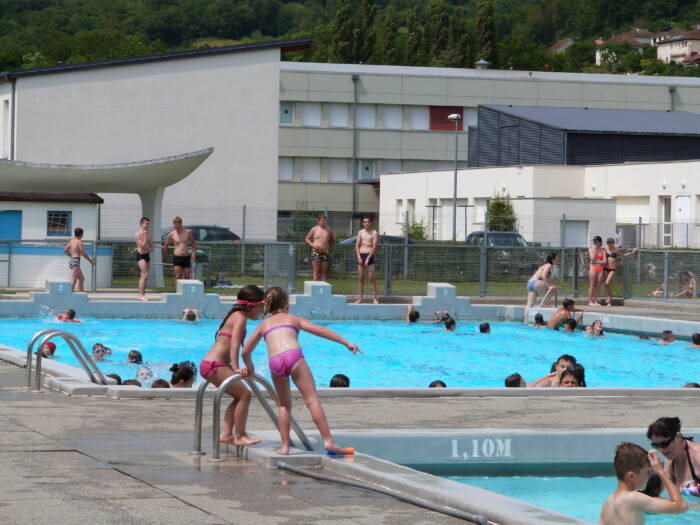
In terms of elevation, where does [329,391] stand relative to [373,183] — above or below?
below

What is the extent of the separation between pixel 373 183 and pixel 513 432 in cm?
5807

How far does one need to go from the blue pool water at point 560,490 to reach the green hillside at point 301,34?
326ft

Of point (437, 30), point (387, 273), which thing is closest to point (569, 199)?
point (387, 273)

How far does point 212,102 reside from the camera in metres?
49.2

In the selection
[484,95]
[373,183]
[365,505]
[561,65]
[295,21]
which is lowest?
[365,505]

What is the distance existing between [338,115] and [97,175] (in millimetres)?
40438

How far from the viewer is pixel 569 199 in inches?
1907

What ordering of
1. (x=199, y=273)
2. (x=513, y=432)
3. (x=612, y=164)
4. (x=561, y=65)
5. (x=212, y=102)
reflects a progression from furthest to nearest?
1. (x=561, y=65)
2. (x=612, y=164)
3. (x=212, y=102)
4. (x=199, y=273)
5. (x=513, y=432)

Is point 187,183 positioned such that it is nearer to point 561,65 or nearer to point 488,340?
point 488,340

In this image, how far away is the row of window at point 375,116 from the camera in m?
69.2

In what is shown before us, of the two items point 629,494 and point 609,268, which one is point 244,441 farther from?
point 609,268

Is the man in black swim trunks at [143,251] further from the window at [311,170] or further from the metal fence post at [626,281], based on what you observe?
the window at [311,170]

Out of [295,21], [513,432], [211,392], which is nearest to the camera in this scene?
[513,432]

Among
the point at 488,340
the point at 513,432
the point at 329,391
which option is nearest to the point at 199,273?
the point at 488,340
